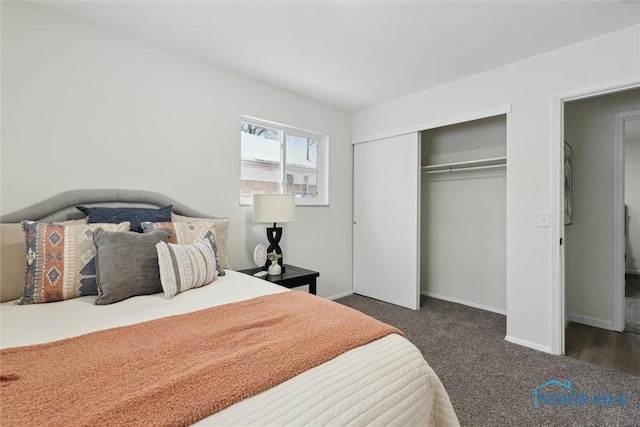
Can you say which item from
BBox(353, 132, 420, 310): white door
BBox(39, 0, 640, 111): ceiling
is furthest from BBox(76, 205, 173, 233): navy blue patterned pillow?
BBox(353, 132, 420, 310): white door

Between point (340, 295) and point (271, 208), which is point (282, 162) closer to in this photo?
point (271, 208)

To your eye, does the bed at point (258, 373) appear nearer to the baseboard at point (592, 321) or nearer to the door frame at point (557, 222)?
the door frame at point (557, 222)

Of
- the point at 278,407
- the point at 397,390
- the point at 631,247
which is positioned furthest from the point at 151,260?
the point at 631,247

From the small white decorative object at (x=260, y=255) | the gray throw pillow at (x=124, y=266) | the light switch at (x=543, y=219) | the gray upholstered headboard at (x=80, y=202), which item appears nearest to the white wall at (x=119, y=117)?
the gray upholstered headboard at (x=80, y=202)

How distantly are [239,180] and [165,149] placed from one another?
0.70 m

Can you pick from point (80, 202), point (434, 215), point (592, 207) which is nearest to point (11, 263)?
point (80, 202)

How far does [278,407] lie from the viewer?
29.5 inches

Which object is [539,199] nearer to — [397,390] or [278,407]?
[397,390]

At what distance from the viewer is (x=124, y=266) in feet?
5.17

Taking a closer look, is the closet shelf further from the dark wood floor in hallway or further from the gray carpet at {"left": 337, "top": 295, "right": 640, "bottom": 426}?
the dark wood floor in hallway

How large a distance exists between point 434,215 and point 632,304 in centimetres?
229

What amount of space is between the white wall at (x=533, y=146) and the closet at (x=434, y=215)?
0.56 m

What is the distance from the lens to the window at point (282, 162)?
10.2 feet

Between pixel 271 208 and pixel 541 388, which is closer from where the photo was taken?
pixel 541 388
